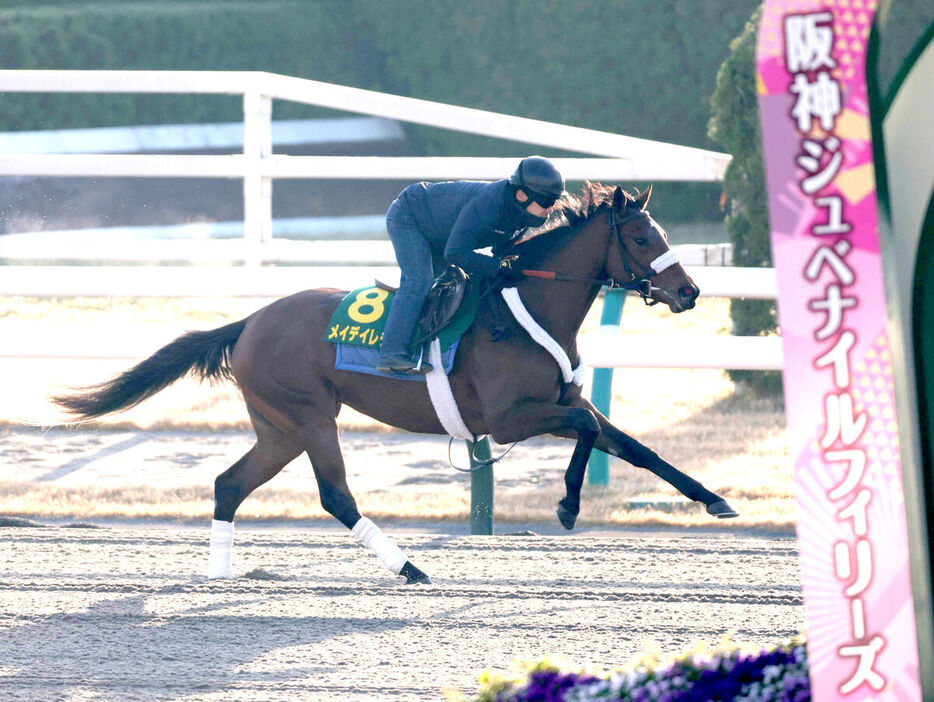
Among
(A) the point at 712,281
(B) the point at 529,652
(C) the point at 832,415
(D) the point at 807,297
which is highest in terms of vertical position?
(A) the point at 712,281

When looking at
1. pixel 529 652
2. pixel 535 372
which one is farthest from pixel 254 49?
pixel 529 652

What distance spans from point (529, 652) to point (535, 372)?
1.19 meters

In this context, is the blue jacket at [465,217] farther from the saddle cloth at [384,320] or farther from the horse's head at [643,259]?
the horse's head at [643,259]

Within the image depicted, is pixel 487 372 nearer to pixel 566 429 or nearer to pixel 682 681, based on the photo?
pixel 566 429

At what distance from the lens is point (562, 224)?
206 inches

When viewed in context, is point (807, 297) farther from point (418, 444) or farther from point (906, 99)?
point (418, 444)

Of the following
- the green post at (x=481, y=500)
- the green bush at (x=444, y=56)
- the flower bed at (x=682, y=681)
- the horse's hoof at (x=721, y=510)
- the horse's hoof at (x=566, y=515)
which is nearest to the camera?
the flower bed at (x=682, y=681)

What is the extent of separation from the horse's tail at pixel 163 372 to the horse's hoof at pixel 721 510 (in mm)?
2101

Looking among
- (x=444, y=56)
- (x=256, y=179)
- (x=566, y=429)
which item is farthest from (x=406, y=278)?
(x=444, y=56)

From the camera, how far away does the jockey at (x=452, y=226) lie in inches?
194

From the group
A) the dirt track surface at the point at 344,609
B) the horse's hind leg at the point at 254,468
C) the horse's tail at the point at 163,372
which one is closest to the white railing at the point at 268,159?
the horse's tail at the point at 163,372

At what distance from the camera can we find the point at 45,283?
6.69 metres

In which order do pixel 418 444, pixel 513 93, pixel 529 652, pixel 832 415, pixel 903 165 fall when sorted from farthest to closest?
pixel 513 93
pixel 418 444
pixel 529 652
pixel 903 165
pixel 832 415

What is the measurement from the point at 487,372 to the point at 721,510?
1005mm
